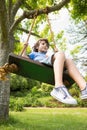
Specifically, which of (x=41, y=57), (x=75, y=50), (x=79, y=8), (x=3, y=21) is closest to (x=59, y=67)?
(x=41, y=57)

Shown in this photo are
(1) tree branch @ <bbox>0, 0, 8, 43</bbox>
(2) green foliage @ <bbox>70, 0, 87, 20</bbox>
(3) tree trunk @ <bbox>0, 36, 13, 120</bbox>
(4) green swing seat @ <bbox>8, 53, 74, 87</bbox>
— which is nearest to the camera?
(4) green swing seat @ <bbox>8, 53, 74, 87</bbox>

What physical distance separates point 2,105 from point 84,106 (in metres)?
10.5

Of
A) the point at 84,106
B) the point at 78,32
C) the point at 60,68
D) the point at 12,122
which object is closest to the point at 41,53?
the point at 60,68

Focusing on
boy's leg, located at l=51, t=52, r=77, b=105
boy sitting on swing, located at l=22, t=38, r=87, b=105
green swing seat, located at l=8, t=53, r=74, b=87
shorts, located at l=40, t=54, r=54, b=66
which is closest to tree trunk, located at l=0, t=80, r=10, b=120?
green swing seat, located at l=8, t=53, r=74, b=87

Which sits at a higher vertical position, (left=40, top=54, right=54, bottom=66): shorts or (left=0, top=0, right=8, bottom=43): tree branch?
(left=0, top=0, right=8, bottom=43): tree branch

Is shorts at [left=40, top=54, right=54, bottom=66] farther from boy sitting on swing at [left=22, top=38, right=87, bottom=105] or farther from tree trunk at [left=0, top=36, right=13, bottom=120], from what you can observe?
tree trunk at [left=0, top=36, right=13, bottom=120]

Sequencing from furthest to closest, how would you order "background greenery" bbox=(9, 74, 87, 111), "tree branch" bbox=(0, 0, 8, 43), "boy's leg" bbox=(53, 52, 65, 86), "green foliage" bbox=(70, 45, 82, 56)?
1. "green foliage" bbox=(70, 45, 82, 56)
2. "background greenery" bbox=(9, 74, 87, 111)
3. "tree branch" bbox=(0, 0, 8, 43)
4. "boy's leg" bbox=(53, 52, 65, 86)

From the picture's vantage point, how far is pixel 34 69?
4867mm

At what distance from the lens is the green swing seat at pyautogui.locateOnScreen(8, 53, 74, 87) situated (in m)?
4.73

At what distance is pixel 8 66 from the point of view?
201 inches

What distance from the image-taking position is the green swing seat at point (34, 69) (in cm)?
473

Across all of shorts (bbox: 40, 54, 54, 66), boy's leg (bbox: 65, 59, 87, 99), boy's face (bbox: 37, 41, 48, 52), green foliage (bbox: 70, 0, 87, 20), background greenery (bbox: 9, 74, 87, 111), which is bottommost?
boy's leg (bbox: 65, 59, 87, 99)

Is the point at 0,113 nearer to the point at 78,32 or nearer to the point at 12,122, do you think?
the point at 12,122

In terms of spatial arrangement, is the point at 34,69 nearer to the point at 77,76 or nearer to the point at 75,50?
the point at 77,76
